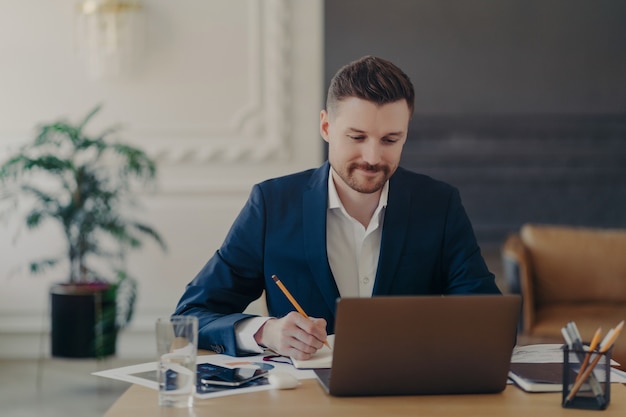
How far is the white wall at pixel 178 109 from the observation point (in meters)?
4.87

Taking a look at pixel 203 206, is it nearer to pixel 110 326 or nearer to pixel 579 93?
pixel 110 326

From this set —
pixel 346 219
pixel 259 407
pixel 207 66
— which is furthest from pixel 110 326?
pixel 259 407

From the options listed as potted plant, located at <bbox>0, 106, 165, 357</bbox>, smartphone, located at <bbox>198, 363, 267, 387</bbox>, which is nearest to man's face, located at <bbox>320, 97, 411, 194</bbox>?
smartphone, located at <bbox>198, 363, 267, 387</bbox>

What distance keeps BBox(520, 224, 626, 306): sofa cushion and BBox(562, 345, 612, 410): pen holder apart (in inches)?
127

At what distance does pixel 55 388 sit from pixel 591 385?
10.7 ft

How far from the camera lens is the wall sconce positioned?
4.70 metres

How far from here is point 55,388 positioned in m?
4.26

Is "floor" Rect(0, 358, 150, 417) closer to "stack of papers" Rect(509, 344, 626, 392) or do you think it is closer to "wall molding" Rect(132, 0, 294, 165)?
"wall molding" Rect(132, 0, 294, 165)

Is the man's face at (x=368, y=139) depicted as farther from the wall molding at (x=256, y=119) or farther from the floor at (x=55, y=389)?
the wall molding at (x=256, y=119)

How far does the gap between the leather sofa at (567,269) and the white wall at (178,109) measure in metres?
1.23

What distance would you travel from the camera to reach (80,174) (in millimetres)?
4328

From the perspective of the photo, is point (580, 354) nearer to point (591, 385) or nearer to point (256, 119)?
point (591, 385)

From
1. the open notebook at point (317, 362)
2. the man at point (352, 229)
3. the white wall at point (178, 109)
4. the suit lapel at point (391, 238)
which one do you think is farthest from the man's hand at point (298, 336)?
the white wall at point (178, 109)

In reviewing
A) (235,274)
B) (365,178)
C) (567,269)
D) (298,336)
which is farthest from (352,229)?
(567,269)
